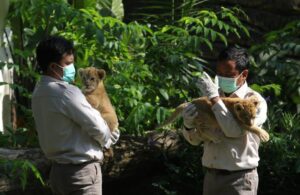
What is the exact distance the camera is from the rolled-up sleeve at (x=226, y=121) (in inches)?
177

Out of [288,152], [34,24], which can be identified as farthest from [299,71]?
[34,24]

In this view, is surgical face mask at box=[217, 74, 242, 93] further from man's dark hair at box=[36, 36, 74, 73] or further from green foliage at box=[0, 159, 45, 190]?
green foliage at box=[0, 159, 45, 190]

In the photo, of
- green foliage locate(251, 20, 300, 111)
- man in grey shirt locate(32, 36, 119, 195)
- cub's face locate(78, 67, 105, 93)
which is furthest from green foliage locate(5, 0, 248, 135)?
man in grey shirt locate(32, 36, 119, 195)

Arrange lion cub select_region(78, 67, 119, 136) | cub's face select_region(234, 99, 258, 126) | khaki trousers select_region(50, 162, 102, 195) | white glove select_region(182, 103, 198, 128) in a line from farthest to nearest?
lion cub select_region(78, 67, 119, 136) → white glove select_region(182, 103, 198, 128) → cub's face select_region(234, 99, 258, 126) → khaki trousers select_region(50, 162, 102, 195)

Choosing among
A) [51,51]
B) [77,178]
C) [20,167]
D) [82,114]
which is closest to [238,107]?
[82,114]

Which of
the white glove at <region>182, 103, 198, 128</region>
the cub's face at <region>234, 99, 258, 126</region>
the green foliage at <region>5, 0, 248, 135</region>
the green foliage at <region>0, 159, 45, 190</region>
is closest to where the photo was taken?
the cub's face at <region>234, 99, 258, 126</region>

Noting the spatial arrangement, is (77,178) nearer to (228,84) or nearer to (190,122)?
(190,122)

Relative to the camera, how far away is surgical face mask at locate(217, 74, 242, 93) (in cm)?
465

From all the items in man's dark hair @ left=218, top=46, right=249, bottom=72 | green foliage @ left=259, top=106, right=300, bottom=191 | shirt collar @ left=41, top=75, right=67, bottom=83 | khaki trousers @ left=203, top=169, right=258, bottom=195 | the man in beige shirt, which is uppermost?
man's dark hair @ left=218, top=46, right=249, bottom=72

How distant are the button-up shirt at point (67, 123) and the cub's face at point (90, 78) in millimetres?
827

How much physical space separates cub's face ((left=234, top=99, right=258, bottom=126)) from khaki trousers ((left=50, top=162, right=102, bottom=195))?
96 centimetres

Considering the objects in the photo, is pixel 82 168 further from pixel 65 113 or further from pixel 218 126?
pixel 218 126

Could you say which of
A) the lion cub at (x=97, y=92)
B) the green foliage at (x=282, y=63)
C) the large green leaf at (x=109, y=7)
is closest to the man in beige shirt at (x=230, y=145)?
the lion cub at (x=97, y=92)

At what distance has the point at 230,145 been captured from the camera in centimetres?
462
